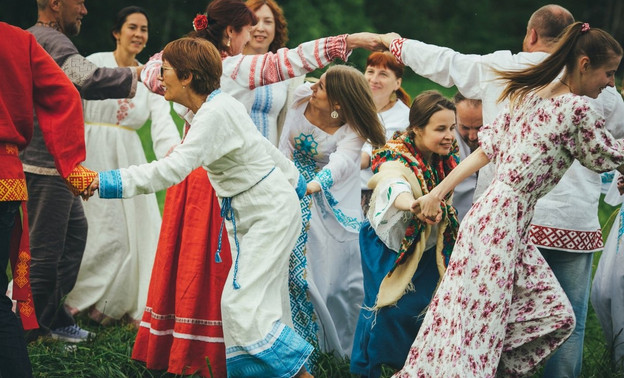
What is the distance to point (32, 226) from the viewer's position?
17.1ft

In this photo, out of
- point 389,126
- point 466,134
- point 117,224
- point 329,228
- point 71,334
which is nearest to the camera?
point 466,134

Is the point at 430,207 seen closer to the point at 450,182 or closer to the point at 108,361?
the point at 450,182

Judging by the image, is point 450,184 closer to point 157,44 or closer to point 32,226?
point 32,226

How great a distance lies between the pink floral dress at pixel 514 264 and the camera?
12.4ft

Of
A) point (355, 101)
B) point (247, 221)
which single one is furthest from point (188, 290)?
point (355, 101)

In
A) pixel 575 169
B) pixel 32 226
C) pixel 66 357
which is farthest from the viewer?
pixel 32 226

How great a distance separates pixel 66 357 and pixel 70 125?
4.82 ft

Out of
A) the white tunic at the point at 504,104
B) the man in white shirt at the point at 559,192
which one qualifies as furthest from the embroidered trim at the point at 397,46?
the man in white shirt at the point at 559,192

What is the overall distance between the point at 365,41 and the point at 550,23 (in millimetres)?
975

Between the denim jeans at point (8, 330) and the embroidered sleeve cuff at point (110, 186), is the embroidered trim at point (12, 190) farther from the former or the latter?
the embroidered sleeve cuff at point (110, 186)

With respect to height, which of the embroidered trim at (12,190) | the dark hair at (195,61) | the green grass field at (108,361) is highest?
the dark hair at (195,61)

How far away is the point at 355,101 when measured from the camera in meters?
5.20

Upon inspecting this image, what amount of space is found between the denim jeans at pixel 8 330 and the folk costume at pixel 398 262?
5.55 feet

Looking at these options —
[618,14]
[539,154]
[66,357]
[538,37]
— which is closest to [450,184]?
[539,154]
